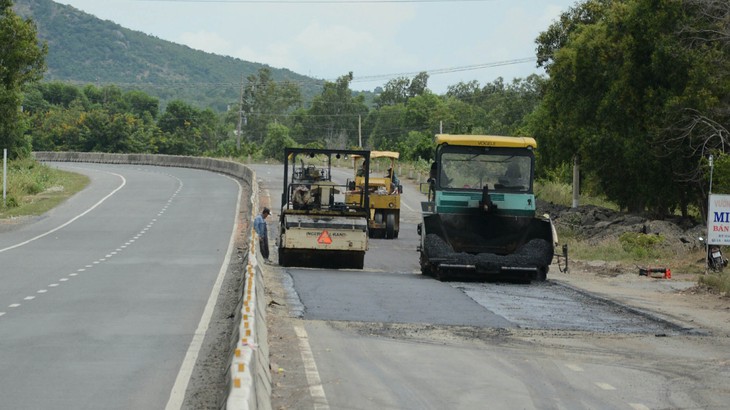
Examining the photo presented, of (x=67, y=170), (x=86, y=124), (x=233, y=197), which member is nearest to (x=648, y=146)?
(x=233, y=197)

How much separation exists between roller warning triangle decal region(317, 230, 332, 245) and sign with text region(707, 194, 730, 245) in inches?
379

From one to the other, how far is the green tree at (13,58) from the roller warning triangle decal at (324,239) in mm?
25439

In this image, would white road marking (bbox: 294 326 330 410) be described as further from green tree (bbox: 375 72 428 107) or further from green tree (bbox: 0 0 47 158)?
green tree (bbox: 375 72 428 107)

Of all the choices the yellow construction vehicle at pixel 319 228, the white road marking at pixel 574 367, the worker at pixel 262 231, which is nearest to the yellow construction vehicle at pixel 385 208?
the yellow construction vehicle at pixel 319 228

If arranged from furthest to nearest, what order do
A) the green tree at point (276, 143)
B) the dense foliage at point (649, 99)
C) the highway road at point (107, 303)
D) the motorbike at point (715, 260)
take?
the green tree at point (276, 143)
the dense foliage at point (649, 99)
the motorbike at point (715, 260)
the highway road at point (107, 303)

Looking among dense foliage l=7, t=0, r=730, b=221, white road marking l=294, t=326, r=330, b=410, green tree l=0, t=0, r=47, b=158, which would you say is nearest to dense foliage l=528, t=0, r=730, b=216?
dense foliage l=7, t=0, r=730, b=221

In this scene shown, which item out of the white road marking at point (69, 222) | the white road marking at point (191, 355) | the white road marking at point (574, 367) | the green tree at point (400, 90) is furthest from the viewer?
the green tree at point (400, 90)

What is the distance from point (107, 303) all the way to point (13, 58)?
32.1 metres

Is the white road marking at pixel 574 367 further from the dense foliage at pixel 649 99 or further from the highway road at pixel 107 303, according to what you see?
the dense foliage at pixel 649 99

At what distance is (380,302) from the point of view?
2064cm

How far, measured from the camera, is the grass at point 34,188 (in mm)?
51662

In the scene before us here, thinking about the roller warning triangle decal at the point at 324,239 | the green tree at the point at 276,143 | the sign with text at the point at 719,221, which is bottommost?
the roller warning triangle decal at the point at 324,239

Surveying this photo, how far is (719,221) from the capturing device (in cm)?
2655

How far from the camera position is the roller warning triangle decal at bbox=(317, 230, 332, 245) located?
2864 cm
